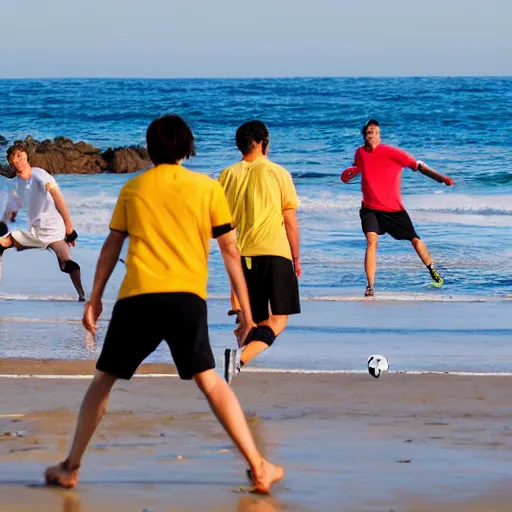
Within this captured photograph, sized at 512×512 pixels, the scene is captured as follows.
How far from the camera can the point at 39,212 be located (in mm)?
10758

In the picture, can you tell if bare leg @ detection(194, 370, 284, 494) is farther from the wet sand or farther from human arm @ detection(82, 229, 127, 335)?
human arm @ detection(82, 229, 127, 335)

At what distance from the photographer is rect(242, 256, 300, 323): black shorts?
7146 mm

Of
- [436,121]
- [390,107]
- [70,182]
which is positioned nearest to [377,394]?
[70,182]

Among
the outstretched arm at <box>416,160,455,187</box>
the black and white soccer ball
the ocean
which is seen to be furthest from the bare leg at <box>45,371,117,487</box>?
the outstretched arm at <box>416,160,455,187</box>

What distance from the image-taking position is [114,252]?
4.65m

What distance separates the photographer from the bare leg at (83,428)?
4.64 m

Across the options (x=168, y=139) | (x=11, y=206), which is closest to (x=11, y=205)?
(x=11, y=206)

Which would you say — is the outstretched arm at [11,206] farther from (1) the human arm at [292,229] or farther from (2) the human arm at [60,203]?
(1) the human arm at [292,229]

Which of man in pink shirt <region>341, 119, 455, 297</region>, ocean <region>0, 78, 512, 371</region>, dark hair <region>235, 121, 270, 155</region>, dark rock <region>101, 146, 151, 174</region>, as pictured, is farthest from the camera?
dark rock <region>101, 146, 151, 174</region>

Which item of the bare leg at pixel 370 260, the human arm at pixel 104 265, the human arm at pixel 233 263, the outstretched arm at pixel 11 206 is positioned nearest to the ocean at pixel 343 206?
the bare leg at pixel 370 260

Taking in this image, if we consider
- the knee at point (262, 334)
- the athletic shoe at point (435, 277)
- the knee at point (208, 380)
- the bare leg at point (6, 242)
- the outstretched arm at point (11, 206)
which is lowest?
the athletic shoe at point (435, 277)

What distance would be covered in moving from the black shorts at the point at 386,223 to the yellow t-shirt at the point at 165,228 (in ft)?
24.5

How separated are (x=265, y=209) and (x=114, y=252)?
2583mm

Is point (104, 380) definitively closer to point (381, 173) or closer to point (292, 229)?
point (292, 229)
